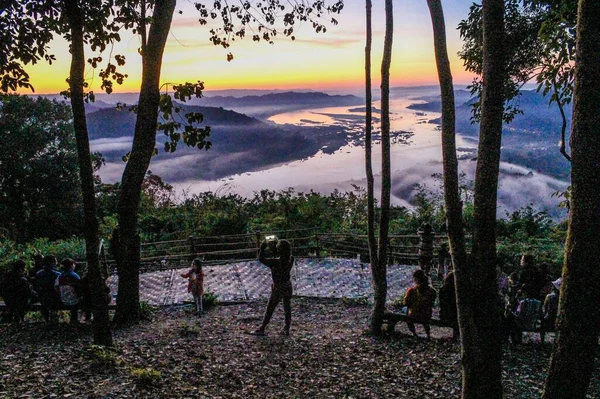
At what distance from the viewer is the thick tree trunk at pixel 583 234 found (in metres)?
3.99

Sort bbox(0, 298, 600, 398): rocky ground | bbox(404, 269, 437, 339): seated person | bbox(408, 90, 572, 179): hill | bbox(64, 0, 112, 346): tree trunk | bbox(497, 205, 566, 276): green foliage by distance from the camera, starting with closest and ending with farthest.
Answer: bbox(0, 298, 600, 398): rocky ground, bbox(64, 0, 112, 346): tree trunk, bbox(404, 269, 437, 339): seated person, bbox(497, 205, 566, 276): green foliage, bbox(408, 90, 572, 179): hill

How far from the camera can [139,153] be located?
945 centimetres

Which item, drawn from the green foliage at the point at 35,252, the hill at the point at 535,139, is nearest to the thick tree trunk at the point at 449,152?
the green foliage at the point at 35,252

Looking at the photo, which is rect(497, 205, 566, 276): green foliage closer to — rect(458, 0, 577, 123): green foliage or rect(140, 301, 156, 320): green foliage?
rect(458, 0, 577, 123): green foliage

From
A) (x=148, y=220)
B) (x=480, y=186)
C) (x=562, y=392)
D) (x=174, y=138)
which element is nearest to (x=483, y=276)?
(x=480, y=186)

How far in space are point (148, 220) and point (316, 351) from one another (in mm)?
15368

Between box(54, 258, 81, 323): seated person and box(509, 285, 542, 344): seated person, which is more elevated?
box(54, 258, 81, 323): seated person

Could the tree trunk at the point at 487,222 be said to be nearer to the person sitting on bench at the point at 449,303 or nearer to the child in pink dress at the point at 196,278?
the person sitting on bench at the point at 449,303

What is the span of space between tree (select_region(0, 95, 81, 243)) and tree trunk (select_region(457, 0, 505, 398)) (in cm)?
2617

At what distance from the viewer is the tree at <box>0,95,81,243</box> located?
25.9 m

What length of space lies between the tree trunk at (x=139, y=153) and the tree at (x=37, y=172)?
1962cm

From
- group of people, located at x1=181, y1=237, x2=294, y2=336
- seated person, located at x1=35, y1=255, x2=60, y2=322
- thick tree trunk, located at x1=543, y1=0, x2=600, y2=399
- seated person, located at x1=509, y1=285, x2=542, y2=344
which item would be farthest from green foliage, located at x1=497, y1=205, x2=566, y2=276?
seated person, located at x1=35, y1=255, x2=60, y2=322

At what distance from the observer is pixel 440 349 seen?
8133 mm

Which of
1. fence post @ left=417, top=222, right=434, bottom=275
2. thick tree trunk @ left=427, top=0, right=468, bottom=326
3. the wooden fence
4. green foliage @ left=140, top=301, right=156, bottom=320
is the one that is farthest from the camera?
the wooden fence
